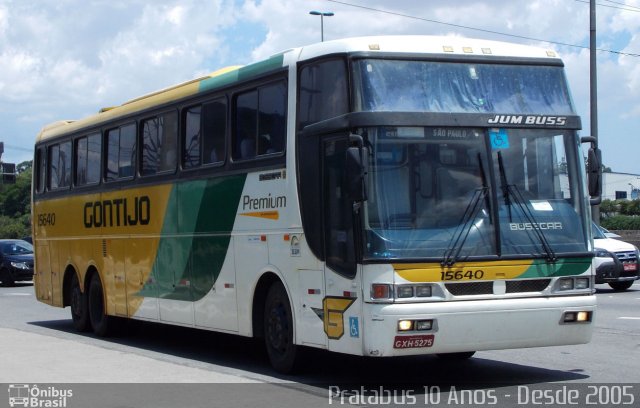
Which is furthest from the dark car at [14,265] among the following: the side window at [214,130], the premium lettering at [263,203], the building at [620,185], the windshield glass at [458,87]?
the building at [620,185]

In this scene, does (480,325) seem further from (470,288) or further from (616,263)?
(616,263)

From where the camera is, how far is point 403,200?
404 inches

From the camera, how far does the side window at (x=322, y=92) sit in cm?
1072

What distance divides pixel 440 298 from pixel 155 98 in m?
6.95

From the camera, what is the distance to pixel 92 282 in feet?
59.3

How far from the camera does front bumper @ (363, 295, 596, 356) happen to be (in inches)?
396

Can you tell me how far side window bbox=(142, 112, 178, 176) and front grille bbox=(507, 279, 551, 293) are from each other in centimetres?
586

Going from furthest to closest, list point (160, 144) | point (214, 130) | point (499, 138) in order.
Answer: point (160, 144), point (214, 130), point (499, 138)

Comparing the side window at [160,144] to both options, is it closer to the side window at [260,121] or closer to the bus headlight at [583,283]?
the side window at [260,121]

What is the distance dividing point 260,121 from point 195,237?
7.58 ft

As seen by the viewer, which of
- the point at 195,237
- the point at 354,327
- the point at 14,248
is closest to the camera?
Answer: the point at 354,327

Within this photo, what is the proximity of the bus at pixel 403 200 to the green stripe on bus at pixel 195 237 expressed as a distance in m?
0.07

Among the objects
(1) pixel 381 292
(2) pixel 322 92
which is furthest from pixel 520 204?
(2) pixel 322 92

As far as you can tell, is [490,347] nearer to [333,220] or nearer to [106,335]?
[333,220]
